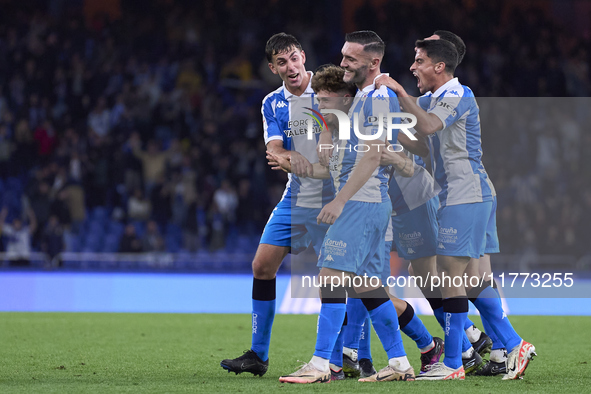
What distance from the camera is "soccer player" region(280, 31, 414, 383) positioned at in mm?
4746

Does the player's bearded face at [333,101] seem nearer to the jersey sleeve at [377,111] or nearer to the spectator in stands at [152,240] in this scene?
the jersey sleeve at [377,111]

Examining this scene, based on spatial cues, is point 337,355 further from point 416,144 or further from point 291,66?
point 291,66

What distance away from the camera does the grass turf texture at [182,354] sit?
4649 mm

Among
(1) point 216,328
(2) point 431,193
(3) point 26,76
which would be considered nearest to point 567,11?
(3) point 26,76

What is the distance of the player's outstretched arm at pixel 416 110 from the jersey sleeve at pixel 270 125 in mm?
924

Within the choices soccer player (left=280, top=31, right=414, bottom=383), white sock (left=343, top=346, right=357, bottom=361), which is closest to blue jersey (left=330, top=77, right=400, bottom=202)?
soccer player (left=280, top=31, right=414, bottom=383)

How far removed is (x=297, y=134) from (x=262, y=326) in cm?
130

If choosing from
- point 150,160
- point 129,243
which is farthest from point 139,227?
point 150,160

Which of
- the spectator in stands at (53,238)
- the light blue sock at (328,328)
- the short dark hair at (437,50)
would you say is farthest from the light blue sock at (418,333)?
the spectator in stands at (53,238)

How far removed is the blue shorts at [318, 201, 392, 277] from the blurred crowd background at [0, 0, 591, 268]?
8.37 metres

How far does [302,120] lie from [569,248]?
27.4 ft

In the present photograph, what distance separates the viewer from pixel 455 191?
5074 millimetres

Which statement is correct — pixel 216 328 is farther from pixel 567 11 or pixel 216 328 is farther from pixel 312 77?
pixel 567 11

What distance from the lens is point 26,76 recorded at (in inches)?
627
